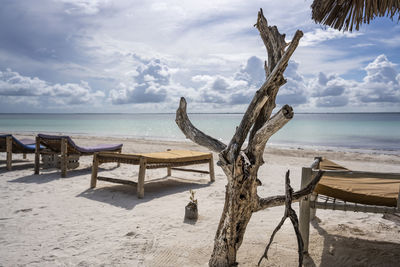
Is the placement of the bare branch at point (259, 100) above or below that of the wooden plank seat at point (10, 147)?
above

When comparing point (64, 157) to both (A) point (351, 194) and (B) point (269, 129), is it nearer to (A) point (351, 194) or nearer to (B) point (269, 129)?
(B) point (269, 129)

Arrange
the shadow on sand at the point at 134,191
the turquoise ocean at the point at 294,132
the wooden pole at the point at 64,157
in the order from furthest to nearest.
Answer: the turquoise ocean at the point at 294,132, the wooden pole at the point at 64,157, the shadow on sand at the point at 134,191

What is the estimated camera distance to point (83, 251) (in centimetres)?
294

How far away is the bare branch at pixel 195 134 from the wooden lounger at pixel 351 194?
101 cm

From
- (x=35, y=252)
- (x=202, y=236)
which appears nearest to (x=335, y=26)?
(x=202, y=236)

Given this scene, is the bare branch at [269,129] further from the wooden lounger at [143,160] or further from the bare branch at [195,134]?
the wooden lounger at [143,160]

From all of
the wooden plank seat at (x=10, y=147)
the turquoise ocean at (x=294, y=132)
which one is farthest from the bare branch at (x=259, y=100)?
the turquoise ocean at (x=294, y=132)

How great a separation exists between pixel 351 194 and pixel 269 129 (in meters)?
1.26

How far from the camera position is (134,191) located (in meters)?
5.45

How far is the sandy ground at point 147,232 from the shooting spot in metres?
2.82

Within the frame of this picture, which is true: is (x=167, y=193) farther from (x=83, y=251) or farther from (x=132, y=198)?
(x=83, y=251)

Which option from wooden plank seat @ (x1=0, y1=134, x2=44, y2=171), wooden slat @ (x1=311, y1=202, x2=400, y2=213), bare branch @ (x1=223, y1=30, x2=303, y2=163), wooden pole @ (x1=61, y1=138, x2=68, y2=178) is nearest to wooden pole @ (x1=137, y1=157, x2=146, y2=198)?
wooden pole @ (x1=61, y1=138, x2=68, y2=178)

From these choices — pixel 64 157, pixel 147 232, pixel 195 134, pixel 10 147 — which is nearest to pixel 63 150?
pixel 64 157

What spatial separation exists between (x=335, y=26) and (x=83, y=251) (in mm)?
3746
